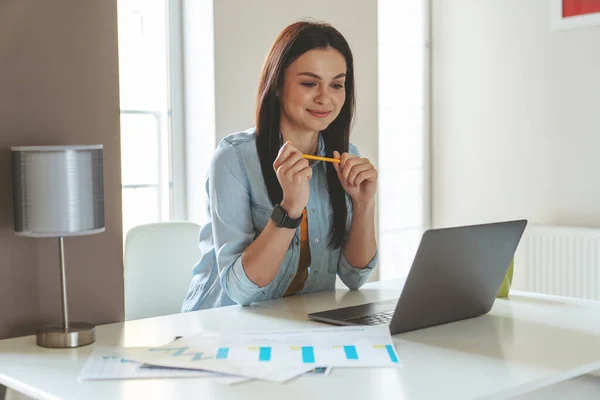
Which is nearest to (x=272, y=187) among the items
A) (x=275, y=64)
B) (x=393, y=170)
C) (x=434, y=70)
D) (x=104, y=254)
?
(x=275, y=64)

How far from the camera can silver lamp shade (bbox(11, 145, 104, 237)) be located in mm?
1463

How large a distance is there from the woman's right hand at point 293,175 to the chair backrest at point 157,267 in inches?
25.6

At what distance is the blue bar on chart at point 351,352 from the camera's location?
1329 millimetres

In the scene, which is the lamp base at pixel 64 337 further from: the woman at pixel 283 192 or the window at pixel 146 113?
the window at pixel 146 113

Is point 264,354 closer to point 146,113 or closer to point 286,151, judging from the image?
point 286,151

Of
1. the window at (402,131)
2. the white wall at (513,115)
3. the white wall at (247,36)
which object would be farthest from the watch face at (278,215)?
the window at (402,131)

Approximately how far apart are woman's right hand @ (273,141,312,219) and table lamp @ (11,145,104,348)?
45 cm

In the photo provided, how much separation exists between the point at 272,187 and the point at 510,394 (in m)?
0.93

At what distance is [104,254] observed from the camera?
1735mm

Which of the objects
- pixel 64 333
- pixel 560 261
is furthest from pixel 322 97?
pixel 560 261

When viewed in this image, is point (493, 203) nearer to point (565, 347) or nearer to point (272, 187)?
point (272, 187)

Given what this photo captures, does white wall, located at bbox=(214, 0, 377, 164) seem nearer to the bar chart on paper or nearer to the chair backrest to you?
the chair backrest

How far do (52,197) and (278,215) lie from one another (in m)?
0.52

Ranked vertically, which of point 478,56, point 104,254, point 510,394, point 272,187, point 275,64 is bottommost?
point 510,394
